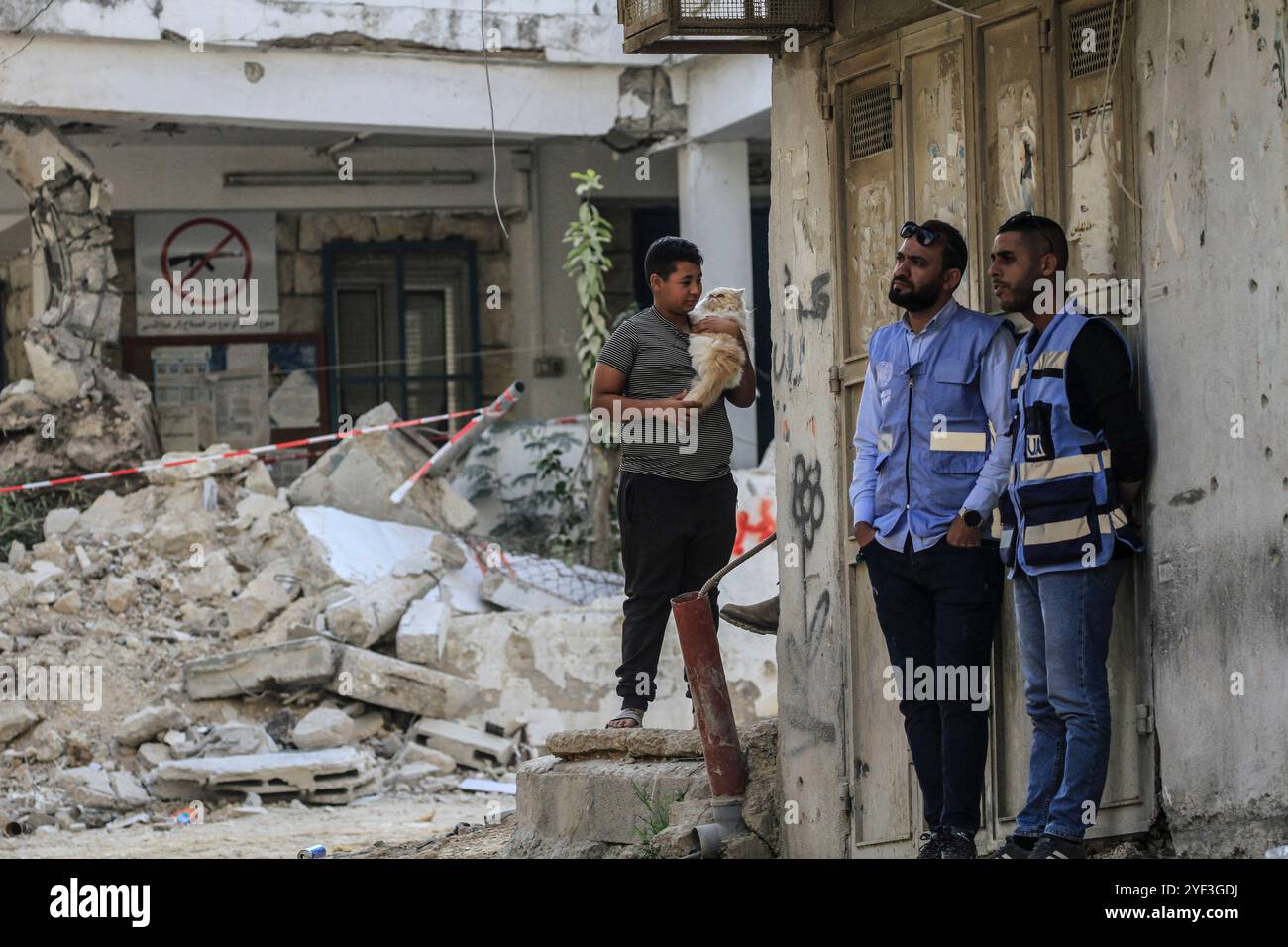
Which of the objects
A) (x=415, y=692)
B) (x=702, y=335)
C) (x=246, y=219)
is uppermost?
(x=246, y=219)

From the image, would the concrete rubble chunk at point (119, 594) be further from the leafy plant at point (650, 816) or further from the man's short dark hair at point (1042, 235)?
the man's short dark hair at point (1042, 235)

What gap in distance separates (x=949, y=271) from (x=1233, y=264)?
99cm

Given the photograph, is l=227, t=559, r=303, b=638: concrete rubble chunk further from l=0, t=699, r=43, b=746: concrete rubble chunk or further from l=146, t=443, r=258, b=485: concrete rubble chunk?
l=0, t=699, r=43, b=746: concrete rubble chunk

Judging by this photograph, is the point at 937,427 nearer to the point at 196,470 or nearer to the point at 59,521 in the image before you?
the point at 196,470

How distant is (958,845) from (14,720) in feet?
24.9

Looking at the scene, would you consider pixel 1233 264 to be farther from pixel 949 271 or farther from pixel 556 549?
pixel 556 549

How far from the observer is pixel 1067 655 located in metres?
5.16

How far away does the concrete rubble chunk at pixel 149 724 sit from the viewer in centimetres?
1165

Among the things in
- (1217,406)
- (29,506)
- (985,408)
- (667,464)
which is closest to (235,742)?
(29,506)

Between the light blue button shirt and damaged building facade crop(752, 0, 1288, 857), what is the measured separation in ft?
1.05

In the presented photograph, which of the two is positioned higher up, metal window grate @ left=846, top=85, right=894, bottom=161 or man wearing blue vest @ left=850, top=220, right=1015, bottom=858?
metal window grate @ left=846, top=85, right=894, bottom=161

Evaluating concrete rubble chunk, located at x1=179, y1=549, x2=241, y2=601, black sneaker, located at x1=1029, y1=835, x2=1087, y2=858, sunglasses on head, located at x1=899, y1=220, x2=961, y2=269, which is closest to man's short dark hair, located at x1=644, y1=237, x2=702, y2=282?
sunglasses on head, located at x1=899, y1=220, x2=961, y2=269

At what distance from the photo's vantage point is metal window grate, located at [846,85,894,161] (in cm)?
642

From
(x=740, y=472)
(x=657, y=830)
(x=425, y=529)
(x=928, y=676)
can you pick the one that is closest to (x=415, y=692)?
(x=425, y=529)
